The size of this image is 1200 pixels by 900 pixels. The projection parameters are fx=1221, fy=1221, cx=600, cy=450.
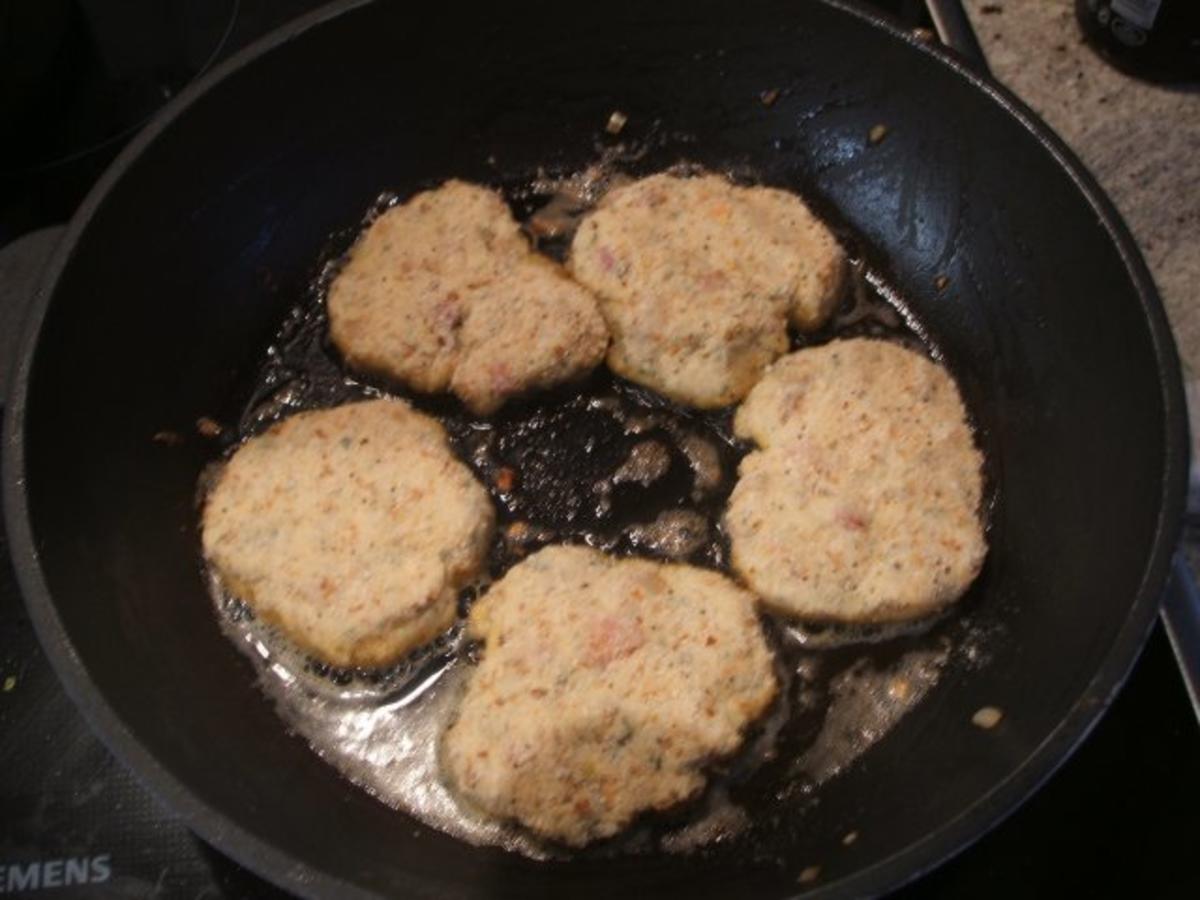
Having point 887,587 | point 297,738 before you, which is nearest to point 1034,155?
point 887,587

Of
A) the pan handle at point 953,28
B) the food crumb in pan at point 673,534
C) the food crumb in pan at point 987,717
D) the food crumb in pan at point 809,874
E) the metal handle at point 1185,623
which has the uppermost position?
the pan handle at point 953,28

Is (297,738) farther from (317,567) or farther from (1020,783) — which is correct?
(1020,783)

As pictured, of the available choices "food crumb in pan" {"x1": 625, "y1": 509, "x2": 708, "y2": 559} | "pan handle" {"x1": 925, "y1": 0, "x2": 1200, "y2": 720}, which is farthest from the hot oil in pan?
"pan handle" {"x1": 925, "y1": 0, "x2": 1200, "y2": 720}

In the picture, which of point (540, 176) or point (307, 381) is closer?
point (307, 381)

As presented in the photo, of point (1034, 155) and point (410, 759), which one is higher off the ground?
point (1034, 155)

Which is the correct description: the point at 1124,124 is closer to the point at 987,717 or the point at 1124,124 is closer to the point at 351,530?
the point at 987,717

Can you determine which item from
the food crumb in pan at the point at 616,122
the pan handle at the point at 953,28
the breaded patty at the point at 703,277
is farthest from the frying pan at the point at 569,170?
the pan handle at the point at 953,28

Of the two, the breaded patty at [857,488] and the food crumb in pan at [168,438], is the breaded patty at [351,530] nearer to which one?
the food crumb in pan at [168,438]

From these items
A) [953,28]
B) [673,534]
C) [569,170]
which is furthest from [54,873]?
[953,28]
